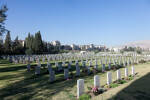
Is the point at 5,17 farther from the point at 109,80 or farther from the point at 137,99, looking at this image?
the point at 137,99

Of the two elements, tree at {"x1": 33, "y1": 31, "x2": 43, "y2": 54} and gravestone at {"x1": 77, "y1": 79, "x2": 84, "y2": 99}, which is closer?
gravestone at {"x1": 77, "y1": 79, "x2": 84, "y2": 99}

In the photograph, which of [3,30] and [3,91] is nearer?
[3,91]

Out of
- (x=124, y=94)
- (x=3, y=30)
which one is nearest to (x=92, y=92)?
(x=124, y=94)

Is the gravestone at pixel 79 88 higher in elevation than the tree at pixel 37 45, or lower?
lower

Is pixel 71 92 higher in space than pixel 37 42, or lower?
lower

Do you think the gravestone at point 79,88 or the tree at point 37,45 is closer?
the gravestone at point 79,88

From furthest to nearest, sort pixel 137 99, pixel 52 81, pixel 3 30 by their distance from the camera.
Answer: pixel 3 30 → pixel 52 81 → pixel 137 99

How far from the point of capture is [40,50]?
49.8 metres

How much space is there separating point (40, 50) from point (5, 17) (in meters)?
34.2

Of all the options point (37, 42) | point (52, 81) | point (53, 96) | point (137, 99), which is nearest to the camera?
point (137, 99)

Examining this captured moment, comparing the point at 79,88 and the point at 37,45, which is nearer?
the point at 79,88

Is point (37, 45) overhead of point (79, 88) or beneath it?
overhead

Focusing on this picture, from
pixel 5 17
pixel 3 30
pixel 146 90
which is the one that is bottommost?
pixel 146 90

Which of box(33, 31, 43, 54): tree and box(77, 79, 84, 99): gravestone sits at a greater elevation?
box(33, 31, 43, 54): tree
